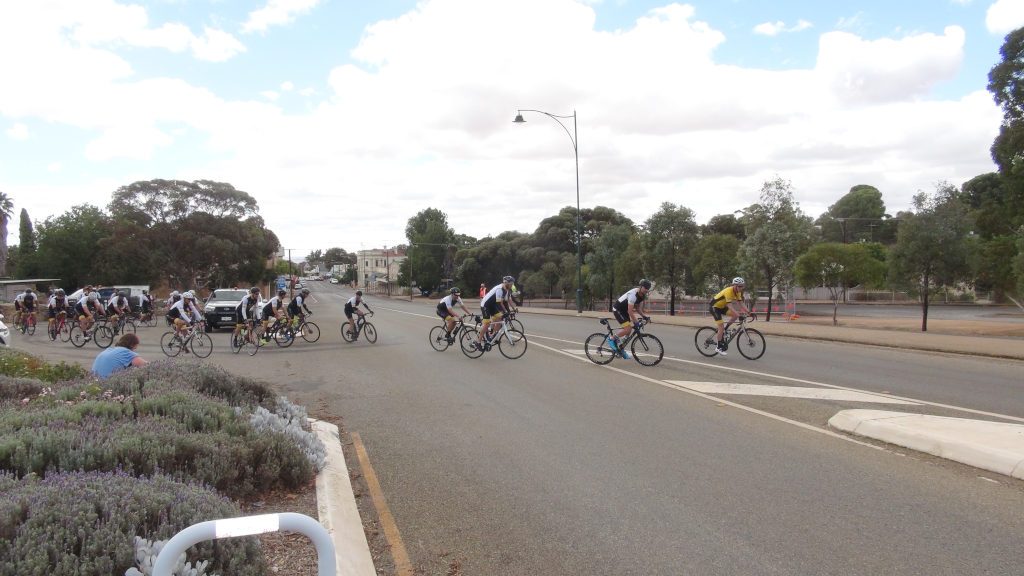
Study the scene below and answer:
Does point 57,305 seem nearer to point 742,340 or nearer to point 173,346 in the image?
point 173,346

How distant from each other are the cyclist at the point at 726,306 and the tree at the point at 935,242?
555 inches

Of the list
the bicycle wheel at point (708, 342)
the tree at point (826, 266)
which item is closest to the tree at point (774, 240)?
the tree at point (826, 266)

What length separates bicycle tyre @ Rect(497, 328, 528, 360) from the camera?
1529 centimetres

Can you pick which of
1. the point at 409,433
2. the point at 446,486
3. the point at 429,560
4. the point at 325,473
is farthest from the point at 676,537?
the point at 409,433

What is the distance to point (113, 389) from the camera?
6805 millimetres

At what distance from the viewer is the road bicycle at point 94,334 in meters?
20.4

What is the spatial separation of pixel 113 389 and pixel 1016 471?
843cm

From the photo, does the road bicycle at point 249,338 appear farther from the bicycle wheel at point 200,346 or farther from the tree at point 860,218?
the tree at point 860,218

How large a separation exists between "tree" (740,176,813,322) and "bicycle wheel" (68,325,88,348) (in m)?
25.6

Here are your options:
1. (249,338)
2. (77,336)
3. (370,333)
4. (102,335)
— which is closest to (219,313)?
(102,335)

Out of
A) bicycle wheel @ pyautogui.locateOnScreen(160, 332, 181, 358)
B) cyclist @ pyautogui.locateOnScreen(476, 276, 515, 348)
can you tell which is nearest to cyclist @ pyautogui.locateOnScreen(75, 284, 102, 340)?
bicycle wheel @ pyautogui.locateOnScreen(160, 332, 181, 358)

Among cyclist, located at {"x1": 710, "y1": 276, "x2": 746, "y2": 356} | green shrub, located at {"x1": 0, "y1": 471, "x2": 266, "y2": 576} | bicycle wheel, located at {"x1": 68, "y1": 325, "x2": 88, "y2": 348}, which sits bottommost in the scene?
bicycle wheel, located at {"x1": 68, "y1": 325, "x2": 88, "y2": 348}

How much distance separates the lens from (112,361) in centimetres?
847

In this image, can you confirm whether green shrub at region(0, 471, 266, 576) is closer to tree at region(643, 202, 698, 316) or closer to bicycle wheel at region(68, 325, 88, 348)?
bicycle wheel at region(68, 325, 88, 348)
